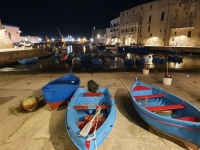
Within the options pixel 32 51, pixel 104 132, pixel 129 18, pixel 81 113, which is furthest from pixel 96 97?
pixel 129 18

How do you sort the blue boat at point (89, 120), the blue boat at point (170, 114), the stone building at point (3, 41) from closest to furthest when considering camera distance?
the blue boat at point (89, 120) → the blue boat at point (170, 114) → the stone building at point (3, 41)

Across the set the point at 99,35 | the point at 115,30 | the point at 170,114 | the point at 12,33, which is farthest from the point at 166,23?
the point at 99,35

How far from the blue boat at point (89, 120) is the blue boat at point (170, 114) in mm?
1283

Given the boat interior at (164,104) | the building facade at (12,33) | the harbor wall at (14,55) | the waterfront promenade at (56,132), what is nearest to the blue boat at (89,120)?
the waterfront promenade at (56,132)

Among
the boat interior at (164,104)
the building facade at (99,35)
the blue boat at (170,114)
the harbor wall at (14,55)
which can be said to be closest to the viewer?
the blue boat at (170,114)

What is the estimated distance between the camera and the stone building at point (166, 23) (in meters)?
41.8

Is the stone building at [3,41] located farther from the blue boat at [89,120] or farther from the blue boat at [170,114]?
the blue boat at [170,114]

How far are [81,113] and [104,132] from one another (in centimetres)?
195

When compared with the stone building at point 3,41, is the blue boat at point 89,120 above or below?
below

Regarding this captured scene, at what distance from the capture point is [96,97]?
5.89 m

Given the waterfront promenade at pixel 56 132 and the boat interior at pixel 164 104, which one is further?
the boat interior at pixel 164 104

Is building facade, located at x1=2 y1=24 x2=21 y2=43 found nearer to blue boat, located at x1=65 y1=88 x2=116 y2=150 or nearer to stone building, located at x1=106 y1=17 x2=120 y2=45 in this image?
blue boat, located at x1=65 y1=88 x2=116 y2=150

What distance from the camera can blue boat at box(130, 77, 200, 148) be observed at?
3480 mm

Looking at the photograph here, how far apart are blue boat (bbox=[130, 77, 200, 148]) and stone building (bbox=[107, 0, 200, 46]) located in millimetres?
47138
